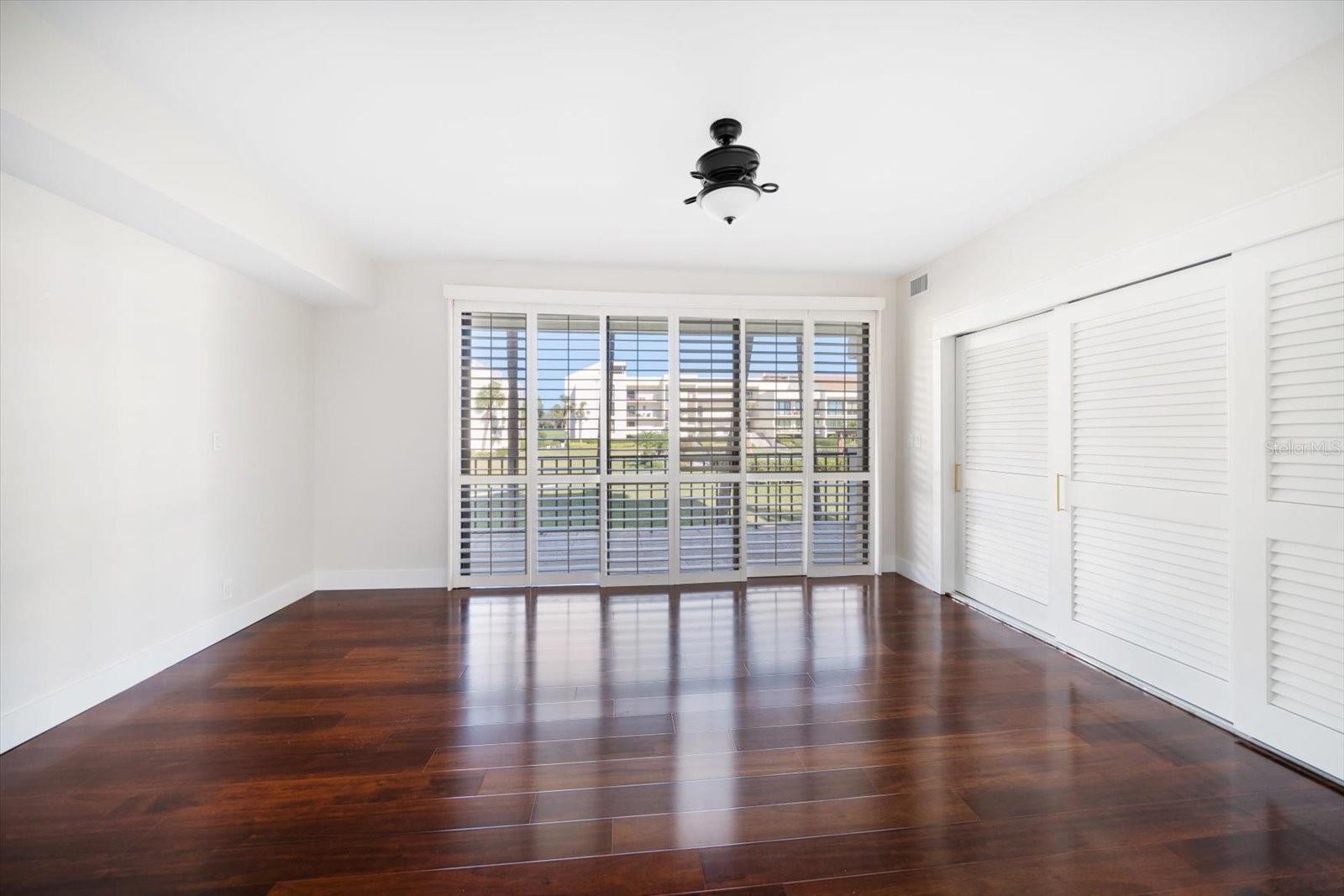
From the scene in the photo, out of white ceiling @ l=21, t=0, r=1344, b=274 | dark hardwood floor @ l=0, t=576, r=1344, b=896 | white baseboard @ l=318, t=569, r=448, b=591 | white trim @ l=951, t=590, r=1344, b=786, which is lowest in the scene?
dark hardwood floor @ l=0, t=576, r=1344, b=896

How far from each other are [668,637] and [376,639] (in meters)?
1.82

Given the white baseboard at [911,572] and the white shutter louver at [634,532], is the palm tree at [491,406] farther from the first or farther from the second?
the white baseboard at [911,572]

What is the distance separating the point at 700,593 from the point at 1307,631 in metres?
3.29

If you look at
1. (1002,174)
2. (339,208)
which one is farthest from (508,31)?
(1002,174)

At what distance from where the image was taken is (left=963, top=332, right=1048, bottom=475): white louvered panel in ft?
11.7

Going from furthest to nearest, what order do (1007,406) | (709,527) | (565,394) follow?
(709,527) → (565,394) → (1007,406)

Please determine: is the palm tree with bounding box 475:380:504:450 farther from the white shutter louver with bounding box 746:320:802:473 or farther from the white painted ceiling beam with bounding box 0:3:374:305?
the white shutter louver with bounding box 746:320:802:473

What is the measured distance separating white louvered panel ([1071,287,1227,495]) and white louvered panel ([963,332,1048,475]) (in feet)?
1.03

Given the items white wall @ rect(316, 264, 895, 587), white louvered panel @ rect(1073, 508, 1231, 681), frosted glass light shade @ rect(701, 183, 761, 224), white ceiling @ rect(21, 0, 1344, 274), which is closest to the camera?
white ceiling @ rect(21, 0, 1344, 274)

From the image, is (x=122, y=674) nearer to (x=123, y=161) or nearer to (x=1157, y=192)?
(x=123, y=161)

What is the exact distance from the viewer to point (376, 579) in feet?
15.3

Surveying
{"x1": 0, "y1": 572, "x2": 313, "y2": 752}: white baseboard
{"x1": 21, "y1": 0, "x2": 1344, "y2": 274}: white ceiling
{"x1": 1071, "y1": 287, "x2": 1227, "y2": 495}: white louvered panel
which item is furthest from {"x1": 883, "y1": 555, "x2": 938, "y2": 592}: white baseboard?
{"x1": 0, "y1": 572, "x2": 313, "y2": 752}: white baseboard

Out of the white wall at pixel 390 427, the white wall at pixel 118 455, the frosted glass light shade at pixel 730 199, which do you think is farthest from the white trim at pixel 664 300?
the frosted glass light shade at pixel 730 199

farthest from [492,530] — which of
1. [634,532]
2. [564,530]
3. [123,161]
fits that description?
[123,161]
